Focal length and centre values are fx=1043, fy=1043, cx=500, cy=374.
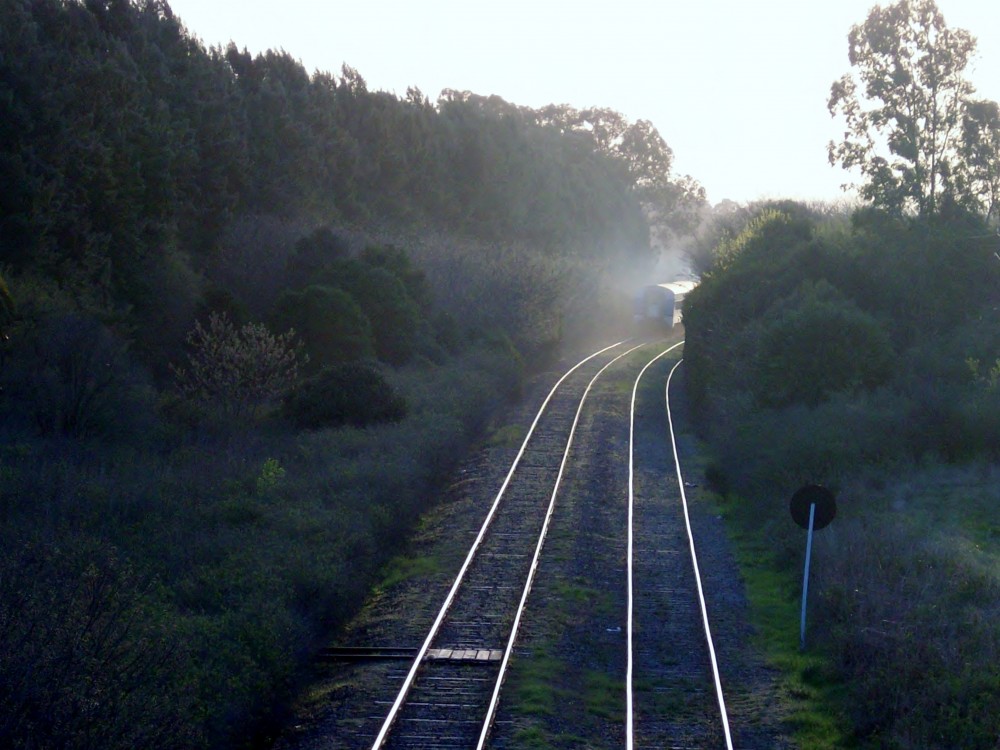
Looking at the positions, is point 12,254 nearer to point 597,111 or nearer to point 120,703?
point 120,703

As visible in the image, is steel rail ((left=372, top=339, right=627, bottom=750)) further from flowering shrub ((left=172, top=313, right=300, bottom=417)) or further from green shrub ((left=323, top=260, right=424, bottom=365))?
green shrub ((left=323, top=260, right=424, bottom=365))

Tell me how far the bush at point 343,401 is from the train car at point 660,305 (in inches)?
1549

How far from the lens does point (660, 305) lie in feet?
208

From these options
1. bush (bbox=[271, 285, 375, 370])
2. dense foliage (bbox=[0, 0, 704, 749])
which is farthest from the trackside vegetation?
bush (bbox=[271, 285, 375, 370])

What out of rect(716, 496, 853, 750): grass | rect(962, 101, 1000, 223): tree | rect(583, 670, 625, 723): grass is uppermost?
rect(962, 101, 1000, 223): tree

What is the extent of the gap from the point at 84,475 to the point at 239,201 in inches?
984

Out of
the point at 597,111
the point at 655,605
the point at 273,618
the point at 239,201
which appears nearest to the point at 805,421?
the point at 655,605

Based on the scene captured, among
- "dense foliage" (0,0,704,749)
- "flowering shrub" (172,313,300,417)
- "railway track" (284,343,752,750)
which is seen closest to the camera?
"dense foliage" (0,0,704,749)

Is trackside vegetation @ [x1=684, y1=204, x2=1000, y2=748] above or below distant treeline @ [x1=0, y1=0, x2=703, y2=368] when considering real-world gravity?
below

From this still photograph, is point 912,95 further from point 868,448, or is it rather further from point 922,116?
point 868,448

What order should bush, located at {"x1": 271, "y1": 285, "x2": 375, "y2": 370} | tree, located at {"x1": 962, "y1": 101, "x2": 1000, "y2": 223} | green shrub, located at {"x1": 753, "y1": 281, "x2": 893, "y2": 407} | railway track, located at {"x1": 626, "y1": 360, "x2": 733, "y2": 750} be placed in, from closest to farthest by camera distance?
railway track, located at {"x1": 626, "y1": 360, "x2": 733, "y2": 750}
green shrub, located at {"x1": 753, "y1": 281, "x2": 893, "y2": 407}
bush, located at {"x1": 271, "y1": 285, "x2": 375, "y2": 370}
tree, located at {"x1": 962, "y1": 101, "x2": 1000, "y2": 223}

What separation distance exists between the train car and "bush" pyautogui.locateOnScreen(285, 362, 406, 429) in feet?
129

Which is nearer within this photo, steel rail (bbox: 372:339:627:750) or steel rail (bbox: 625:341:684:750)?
steel rail (bbox: 372:339:627:750)

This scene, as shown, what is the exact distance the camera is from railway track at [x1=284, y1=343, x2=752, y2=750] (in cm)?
970
